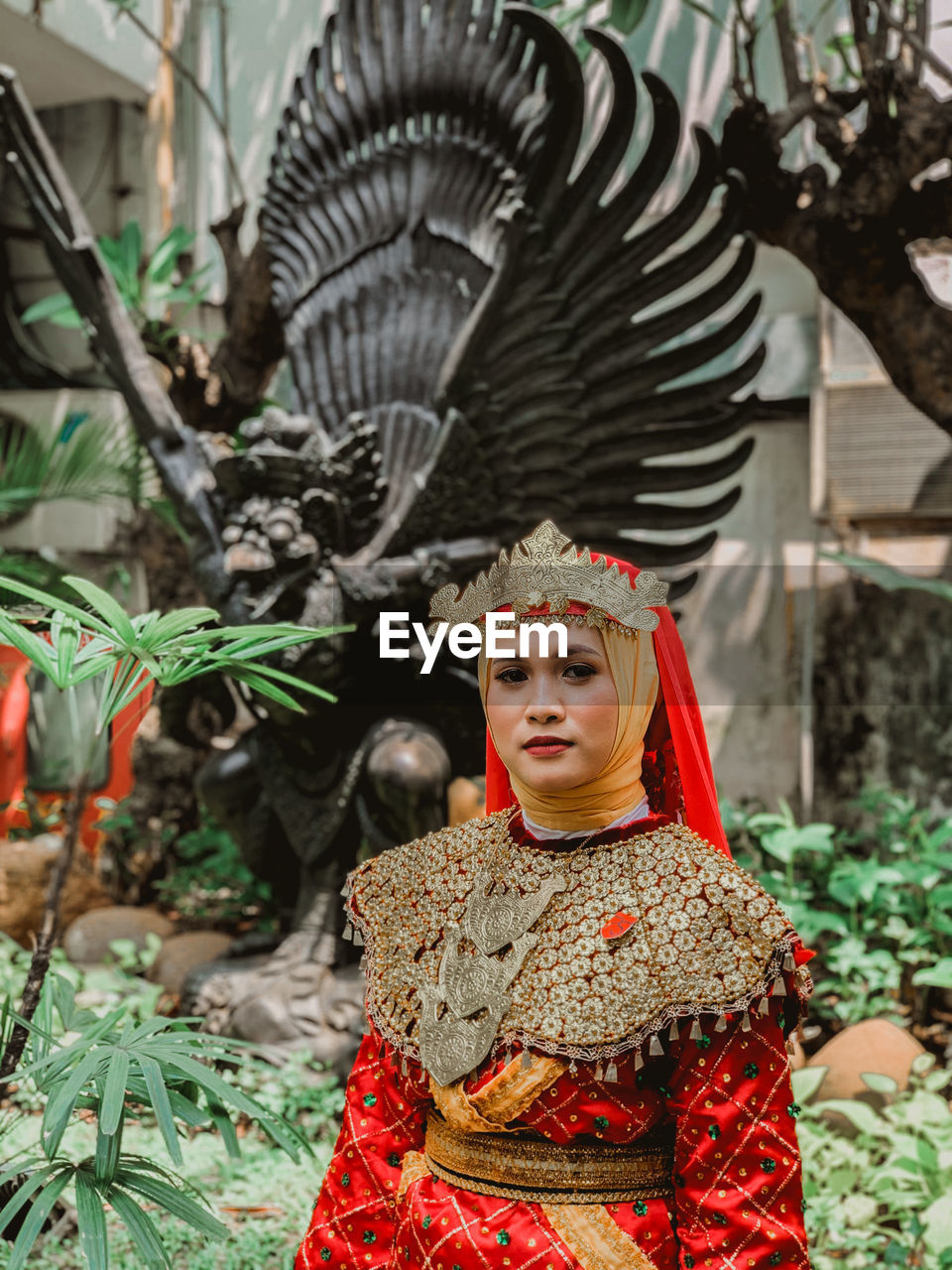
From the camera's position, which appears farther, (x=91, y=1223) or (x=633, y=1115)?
(x=91, y=1223)

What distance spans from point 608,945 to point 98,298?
8.91 feet

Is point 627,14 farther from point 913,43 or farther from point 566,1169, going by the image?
point 566,1169

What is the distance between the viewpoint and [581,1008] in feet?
4.24

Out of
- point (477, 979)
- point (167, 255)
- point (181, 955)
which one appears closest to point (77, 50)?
point (167, 255)

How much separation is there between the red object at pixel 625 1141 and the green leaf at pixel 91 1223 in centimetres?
23

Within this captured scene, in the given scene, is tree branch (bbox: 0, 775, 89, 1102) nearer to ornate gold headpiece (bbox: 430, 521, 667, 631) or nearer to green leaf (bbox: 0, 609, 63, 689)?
green leaf (bbox: 0, 609, 63, 689)

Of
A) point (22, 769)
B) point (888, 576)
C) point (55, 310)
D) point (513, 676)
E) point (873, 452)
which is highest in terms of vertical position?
point (55, 310)

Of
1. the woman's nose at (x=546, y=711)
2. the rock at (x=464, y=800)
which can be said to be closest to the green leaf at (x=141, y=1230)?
the woman's nose at (x=546, y=711)

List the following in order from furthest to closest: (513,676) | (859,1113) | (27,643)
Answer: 1. (859,1113)
2. (27,643)
3. (513,676)

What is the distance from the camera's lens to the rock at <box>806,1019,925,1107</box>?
9.34 ft

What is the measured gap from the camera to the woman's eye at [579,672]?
1.36 m

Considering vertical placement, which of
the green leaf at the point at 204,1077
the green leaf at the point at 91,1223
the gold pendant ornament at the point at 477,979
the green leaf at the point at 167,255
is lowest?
the green leaf at the point at 91,1223

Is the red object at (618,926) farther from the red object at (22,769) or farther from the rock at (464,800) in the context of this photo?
Result: the red object at (22,769)

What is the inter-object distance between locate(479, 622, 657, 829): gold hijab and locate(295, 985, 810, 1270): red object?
268mm
